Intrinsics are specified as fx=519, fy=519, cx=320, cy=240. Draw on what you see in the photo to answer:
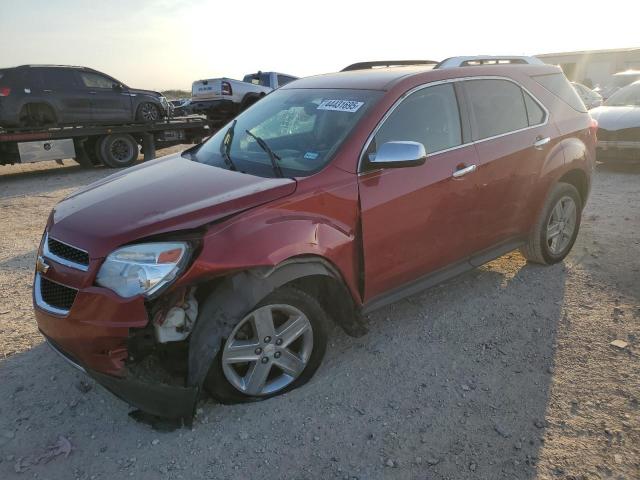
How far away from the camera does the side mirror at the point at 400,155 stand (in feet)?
9.95

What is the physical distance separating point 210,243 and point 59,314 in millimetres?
896

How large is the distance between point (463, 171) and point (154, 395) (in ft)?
7.95

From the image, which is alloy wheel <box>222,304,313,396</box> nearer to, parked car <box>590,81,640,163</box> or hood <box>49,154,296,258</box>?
hood <box>49,154,296,258</box>

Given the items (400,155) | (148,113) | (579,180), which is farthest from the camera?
(148,113)

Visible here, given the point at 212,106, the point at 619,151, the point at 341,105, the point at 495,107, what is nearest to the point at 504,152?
the point at 495,107

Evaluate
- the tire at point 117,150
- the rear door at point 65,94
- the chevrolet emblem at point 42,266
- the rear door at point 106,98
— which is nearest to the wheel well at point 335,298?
the chevrolet emblem at point 42,266

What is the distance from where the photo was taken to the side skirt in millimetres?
3346

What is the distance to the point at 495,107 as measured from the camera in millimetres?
3984

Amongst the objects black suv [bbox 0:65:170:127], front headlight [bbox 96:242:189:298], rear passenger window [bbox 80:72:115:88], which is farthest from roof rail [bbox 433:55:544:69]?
rear passenger window [bbox 80:72:115:88]

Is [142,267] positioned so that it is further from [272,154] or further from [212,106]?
[212,106]

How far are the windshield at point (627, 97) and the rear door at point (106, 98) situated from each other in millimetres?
10573

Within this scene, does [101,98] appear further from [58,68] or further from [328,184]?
[328,184]

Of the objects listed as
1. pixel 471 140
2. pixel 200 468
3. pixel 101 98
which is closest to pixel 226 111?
pixel 101 98

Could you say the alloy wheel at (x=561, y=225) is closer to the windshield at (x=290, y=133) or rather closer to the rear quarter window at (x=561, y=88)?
the rear quarter window at (x=561, y=88)
